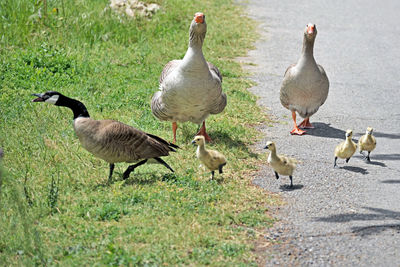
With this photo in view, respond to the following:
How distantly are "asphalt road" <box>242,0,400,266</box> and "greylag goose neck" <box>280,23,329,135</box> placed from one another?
1.44 ft

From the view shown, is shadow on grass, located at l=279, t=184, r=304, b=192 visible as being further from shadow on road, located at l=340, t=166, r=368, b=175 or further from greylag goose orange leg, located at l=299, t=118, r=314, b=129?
greylag goose orange leg, located at l=299, t=118, r=314, b=129

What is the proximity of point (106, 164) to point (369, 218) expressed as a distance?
3113mm

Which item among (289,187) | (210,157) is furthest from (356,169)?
(210,157)

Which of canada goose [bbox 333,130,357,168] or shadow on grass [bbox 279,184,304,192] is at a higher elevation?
canada goose [bbox 333,130,357,168]

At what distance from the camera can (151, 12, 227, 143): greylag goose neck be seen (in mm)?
7684

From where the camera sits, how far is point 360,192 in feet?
22.0

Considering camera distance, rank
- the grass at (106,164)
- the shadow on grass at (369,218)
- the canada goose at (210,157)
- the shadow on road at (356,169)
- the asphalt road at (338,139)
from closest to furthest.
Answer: the grass at (106,164)
the asphalt road at (338,139)
the shadow on grass at (369,218)
the canada goose at (210,157)
the shadow on road at (356,169)

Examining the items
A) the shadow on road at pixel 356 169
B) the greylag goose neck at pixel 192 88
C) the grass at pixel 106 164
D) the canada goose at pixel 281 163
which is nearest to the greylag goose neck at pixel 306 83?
the grass at pixel 106 164

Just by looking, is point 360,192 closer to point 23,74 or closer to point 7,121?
point 7,121

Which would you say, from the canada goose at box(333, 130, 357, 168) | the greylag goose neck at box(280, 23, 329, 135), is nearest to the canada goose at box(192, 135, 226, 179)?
the canada goose at box(333, 130, 357, 168)

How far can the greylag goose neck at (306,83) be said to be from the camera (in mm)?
8758

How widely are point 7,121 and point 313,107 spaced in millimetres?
4326

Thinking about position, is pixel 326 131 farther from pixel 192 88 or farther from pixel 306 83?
pixel 192 88

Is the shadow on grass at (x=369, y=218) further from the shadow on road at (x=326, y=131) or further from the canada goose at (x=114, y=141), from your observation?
the shadow on road at (x=326, y=131)
